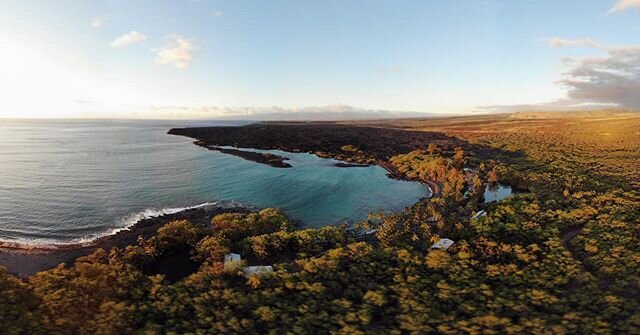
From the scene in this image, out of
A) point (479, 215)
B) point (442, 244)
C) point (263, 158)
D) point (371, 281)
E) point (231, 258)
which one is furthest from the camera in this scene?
point (263, 158)

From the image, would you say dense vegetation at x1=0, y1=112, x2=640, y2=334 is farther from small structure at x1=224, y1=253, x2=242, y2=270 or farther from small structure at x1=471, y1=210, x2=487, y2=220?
small structure at x1=471, y1=210, x2=487, y2=220

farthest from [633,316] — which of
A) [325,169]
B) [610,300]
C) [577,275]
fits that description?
[325,169]

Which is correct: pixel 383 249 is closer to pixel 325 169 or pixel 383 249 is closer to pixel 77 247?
pixel 77 247

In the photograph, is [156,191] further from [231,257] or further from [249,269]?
[249,269]

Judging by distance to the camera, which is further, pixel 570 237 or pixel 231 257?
pixel 570 237

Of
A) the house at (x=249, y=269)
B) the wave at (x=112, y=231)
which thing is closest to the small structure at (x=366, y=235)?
the house at (x=249, y=269)

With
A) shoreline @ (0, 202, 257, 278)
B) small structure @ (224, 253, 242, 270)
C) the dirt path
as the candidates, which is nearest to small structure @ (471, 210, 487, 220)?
the dirt path

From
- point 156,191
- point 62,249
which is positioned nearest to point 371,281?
point 62,249
